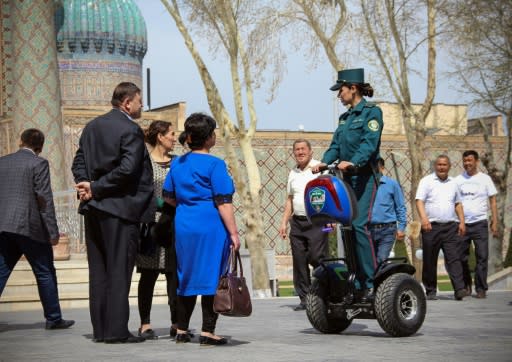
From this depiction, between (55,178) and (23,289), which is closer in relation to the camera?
(23,289)

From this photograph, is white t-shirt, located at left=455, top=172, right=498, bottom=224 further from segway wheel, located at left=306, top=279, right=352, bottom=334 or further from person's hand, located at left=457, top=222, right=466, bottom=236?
segway wheel, located at left=306, top=279, right=352, bottom=334

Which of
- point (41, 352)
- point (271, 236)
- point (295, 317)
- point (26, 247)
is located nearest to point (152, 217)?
point (41, 352)

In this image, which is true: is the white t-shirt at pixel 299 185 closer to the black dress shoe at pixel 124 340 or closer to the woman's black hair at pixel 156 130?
the woman's black hair at pixel 156 130

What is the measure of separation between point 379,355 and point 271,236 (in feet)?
78.2

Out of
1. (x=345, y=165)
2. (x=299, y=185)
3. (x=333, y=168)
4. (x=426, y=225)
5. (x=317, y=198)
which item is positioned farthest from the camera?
(x=426, y=225)

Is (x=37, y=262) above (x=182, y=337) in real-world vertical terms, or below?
above

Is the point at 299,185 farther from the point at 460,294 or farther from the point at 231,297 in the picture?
the point at 231,297

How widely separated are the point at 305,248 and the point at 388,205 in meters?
1.03

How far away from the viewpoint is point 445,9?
79.4 ft

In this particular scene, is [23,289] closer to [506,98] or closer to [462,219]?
[462,219]

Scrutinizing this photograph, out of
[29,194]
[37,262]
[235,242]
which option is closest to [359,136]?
[235,242]

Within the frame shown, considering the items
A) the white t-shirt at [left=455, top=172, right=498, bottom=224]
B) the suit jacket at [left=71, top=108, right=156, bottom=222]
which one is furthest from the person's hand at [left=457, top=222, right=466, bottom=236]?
the suit jacket at [left=71, top=108, right=156, bottom=222]

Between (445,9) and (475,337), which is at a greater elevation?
(445,9)

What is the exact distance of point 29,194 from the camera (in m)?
10.3
